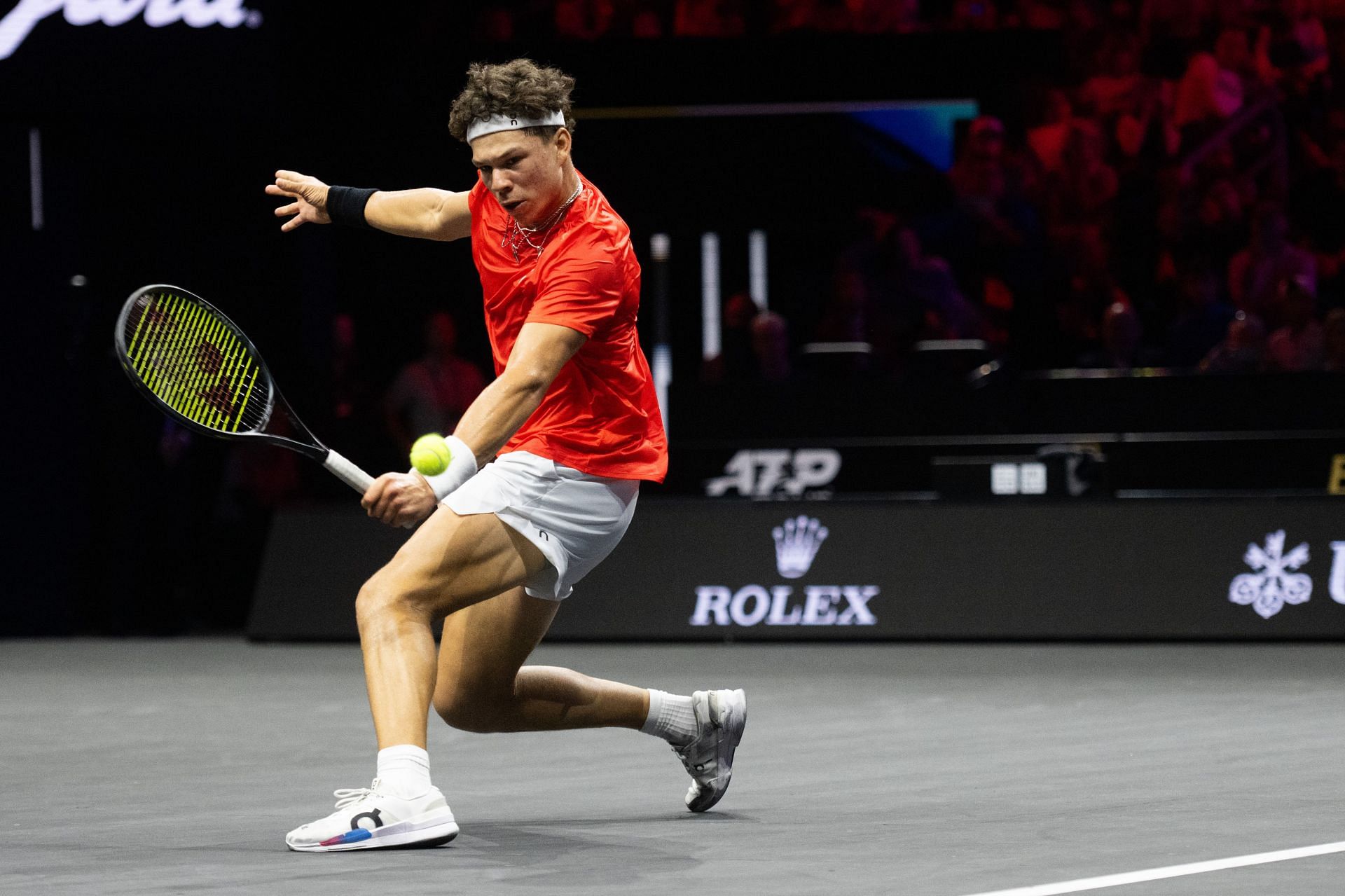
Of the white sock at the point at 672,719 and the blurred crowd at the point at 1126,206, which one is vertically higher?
the blurred crowd at the point at 1126,206

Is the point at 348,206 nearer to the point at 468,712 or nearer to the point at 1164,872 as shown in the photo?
the point at 468,712

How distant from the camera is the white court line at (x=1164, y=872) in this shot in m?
4.50

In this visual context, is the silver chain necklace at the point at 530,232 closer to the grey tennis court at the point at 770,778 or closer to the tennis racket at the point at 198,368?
the tennis racket at the point at 198,368

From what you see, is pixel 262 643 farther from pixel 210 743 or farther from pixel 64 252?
pixel 210 743

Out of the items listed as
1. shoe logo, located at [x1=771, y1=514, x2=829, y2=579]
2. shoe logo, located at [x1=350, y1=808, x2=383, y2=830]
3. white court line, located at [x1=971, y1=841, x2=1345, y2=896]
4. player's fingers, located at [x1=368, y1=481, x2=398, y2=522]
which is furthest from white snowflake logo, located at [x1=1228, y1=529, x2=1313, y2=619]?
player's fingers, located at [x1=368, y1=481, x2=398, y2=522]

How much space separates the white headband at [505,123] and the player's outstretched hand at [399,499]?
98 cm

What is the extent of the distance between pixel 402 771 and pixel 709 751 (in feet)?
3.51

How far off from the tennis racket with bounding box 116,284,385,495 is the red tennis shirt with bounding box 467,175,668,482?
52cm

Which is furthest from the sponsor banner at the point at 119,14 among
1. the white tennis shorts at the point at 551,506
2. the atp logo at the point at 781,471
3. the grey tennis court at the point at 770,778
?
the white tennis shorts at the point at 551,506

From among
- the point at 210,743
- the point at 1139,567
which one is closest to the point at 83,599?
the point at 210,743

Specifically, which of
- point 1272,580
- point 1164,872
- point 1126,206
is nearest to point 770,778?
point 1164,872

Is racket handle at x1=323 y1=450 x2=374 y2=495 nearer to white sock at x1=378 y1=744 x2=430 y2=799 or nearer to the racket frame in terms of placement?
the racket frame

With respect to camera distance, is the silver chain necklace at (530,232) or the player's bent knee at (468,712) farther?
the player's bent knee at (468,712)

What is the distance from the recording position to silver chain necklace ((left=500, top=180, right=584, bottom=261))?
5.35 metres
